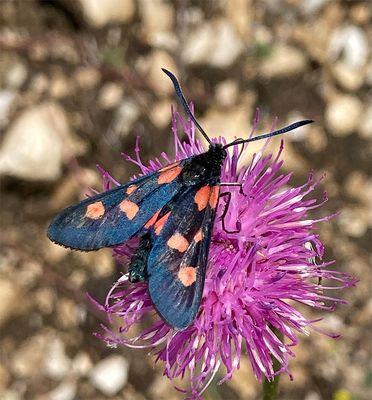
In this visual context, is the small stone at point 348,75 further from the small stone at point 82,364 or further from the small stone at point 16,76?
the small stone at point 82,364

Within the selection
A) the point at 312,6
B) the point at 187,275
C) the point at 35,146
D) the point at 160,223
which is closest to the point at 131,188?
the point at 160,223

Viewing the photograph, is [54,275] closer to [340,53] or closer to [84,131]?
[84,131]

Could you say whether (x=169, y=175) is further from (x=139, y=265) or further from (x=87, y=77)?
(x=87, y=77)

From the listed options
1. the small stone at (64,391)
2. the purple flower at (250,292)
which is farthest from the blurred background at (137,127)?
the purple flower at (250,292)

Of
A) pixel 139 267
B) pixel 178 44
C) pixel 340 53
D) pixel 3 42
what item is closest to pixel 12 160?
pixel 3 42

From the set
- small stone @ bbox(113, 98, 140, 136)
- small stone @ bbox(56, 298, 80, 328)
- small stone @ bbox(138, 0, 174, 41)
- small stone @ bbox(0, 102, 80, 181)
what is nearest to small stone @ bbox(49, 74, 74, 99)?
small stone @ bbox(0, 102, 80, 181)

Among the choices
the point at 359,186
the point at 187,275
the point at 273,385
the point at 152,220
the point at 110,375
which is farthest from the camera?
the point at 359,186
